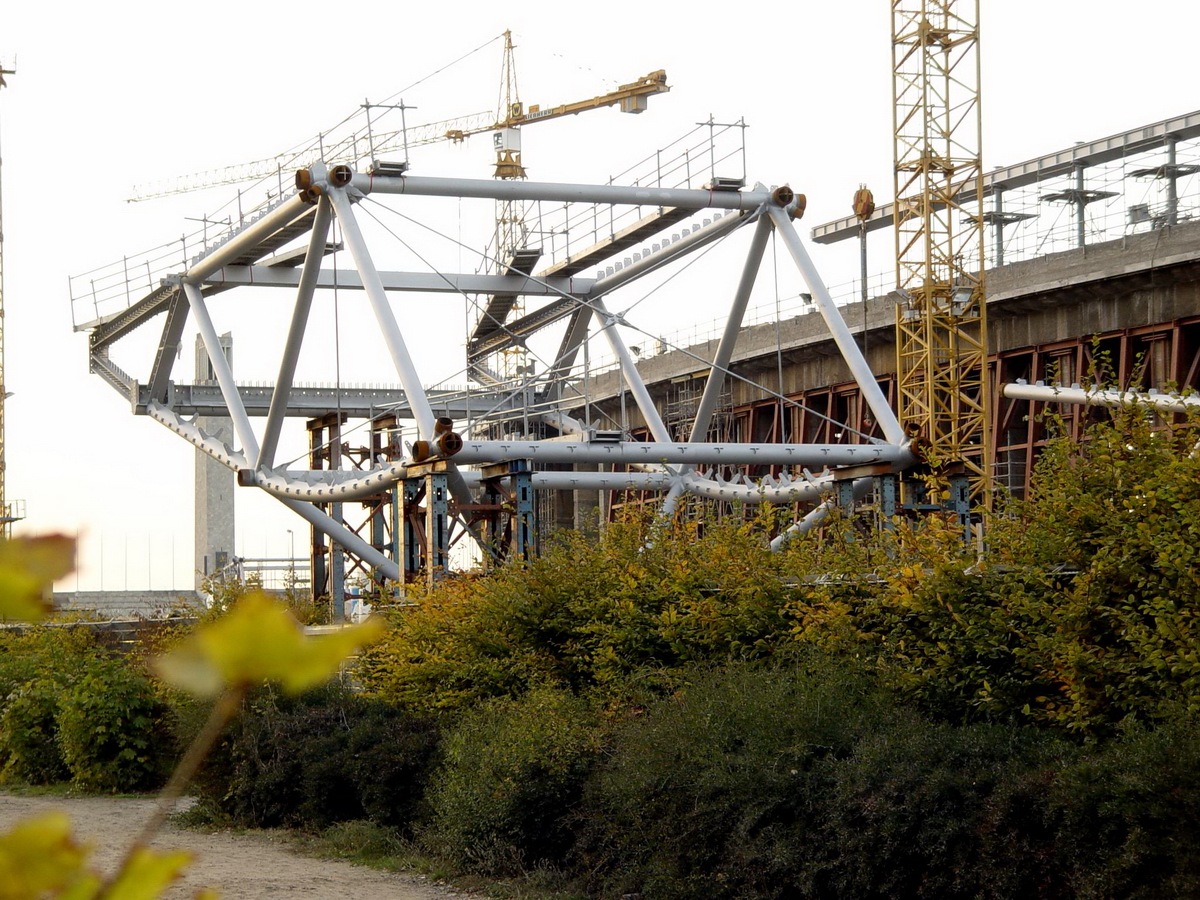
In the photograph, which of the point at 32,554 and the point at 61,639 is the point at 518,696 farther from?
the point at 32,554

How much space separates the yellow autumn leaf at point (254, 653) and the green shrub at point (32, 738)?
21.0 meters

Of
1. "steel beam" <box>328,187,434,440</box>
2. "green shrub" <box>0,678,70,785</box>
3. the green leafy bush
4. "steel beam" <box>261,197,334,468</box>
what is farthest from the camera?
"steel beam" <box>261,197,334,468</box>

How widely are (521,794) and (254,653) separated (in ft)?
39.2

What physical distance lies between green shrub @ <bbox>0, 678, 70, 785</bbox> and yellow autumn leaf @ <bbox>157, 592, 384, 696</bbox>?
21034 mm

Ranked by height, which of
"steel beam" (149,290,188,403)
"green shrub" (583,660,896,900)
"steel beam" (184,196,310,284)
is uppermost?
"steel beam" (184,196,310,284)

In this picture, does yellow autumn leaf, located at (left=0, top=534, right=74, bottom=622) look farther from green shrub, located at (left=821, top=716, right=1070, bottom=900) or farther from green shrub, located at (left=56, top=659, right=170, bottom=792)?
green shrub, located at (left=56, top=659, right=170, bottom=792)

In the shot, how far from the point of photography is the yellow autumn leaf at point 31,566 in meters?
1.22

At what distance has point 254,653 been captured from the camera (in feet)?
3.65

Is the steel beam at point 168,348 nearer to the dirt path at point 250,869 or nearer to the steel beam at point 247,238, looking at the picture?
the steel beam at point 247,238

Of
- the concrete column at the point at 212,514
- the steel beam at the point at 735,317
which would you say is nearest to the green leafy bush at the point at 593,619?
the steel beam at the point at 735,317

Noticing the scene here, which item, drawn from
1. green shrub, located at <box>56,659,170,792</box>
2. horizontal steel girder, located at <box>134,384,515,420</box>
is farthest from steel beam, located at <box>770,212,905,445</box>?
green shrub, located at <box>56,659,170,792</box>

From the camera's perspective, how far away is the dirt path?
1238cm

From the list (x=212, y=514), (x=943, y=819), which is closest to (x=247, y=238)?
(x=943, y=819)

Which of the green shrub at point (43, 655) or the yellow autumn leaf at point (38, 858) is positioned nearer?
the yellow autumn leaf at point (38, 858)
